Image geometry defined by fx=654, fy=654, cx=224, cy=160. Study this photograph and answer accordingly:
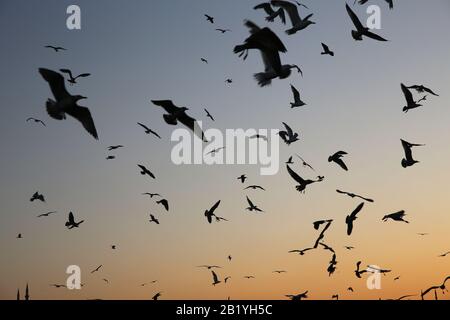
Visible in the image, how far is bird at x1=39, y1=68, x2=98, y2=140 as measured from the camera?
17828mm

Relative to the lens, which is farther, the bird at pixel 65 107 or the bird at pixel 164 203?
the bird at pixel 164 203

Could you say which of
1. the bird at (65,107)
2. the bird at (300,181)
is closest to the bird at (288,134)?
the bird at (300,181)

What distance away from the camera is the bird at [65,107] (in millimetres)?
17828

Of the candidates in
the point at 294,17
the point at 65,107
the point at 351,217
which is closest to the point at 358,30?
the point at 294,17

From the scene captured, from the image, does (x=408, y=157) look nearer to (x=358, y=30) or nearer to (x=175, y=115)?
(x=358, y=30)

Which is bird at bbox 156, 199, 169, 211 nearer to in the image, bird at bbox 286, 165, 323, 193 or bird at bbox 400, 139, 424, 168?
bird at bbox 286, 165, 323, 193

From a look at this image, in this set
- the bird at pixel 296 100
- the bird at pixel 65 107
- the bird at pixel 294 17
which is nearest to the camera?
the bird at pixel 65 107

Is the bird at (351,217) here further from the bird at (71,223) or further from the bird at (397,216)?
the bird at (71,223)

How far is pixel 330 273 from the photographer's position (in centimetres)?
2355
